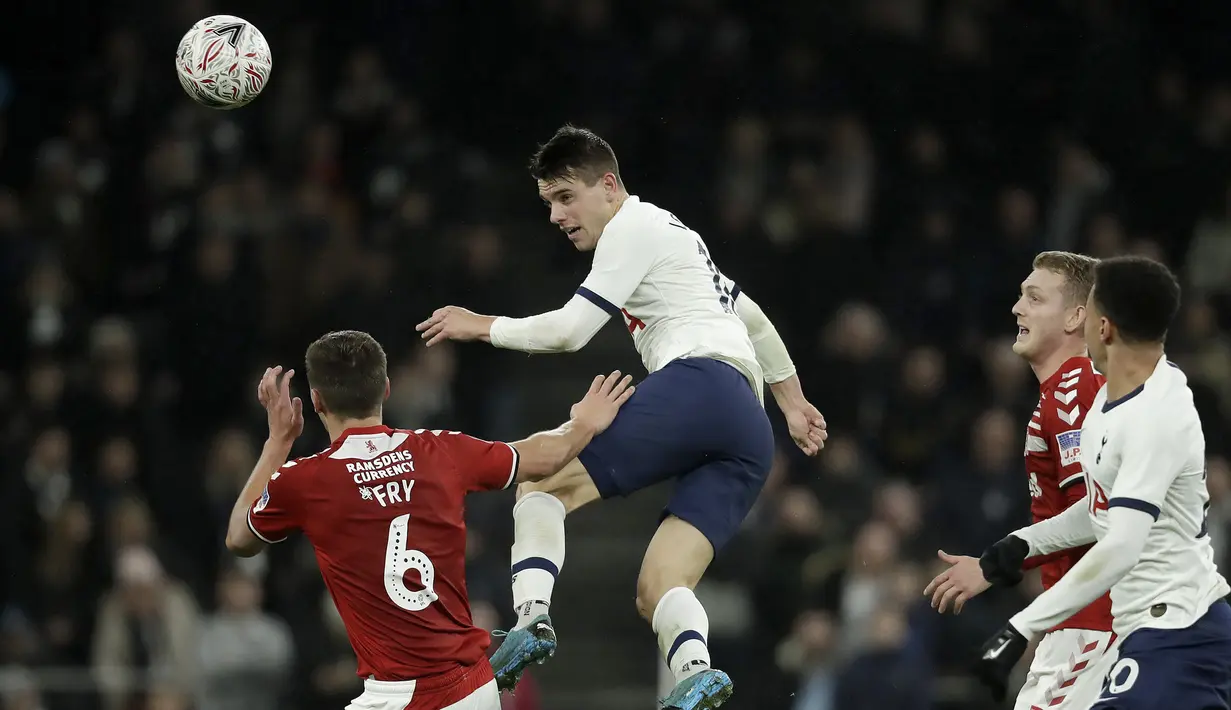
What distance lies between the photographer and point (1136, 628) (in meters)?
5.59

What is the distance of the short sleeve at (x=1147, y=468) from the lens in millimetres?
5320

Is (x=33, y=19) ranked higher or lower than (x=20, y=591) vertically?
higher

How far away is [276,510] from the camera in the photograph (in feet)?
19.4

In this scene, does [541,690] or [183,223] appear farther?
[183,223]

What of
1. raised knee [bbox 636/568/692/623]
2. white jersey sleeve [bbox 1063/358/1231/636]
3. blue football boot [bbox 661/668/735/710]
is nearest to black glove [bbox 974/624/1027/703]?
white jersey sleeve [bbox 1063/358/1231/636]

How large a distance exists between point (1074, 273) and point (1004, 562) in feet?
4.08

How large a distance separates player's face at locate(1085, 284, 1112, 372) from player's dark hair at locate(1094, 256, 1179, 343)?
0.03 meters

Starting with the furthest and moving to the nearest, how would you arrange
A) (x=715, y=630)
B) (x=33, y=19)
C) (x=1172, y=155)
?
1. (x=33, y=19)
2. (x=1172, y=155)
3. (x=715, y=630)

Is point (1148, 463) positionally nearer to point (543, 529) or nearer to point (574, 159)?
point (543, 529)

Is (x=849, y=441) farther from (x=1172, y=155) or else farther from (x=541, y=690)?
(x=1172, y=155)

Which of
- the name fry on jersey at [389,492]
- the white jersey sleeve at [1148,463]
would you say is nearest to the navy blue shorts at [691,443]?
the name fry on jersey at [389,492]

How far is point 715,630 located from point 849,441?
1.59 metres

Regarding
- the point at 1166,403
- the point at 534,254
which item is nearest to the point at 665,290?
the point at 1166,403

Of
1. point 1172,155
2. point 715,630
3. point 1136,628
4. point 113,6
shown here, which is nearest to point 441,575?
point 1136,628
